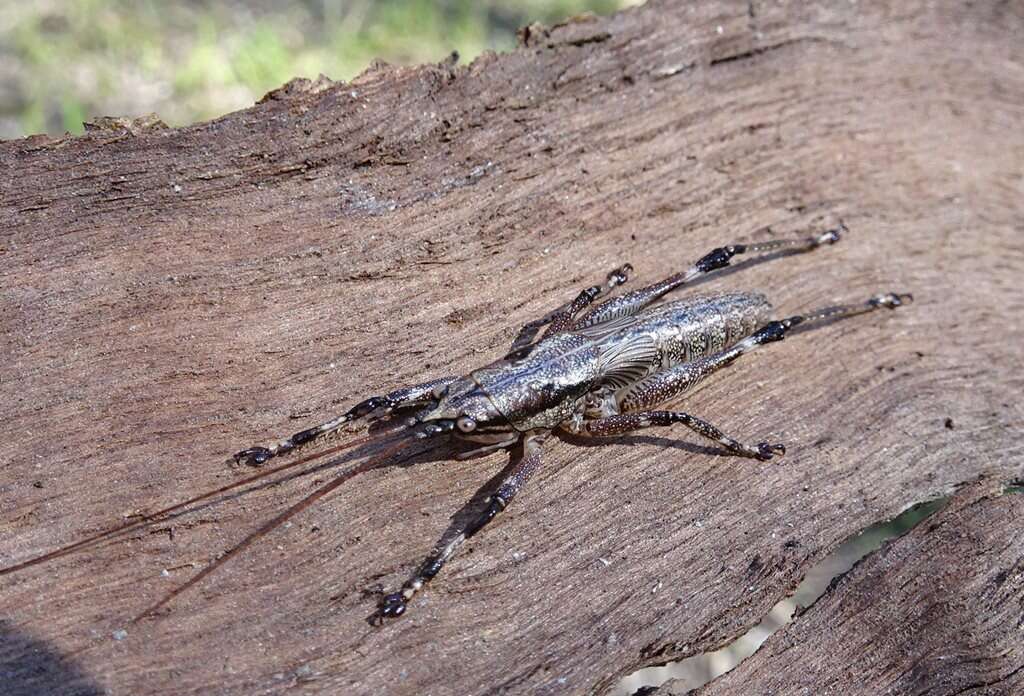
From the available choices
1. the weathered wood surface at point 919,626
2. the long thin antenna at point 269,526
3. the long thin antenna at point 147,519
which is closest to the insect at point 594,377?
the long thin antenna at point 147,519

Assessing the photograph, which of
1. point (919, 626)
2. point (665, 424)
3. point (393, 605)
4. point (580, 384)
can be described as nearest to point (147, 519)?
point (393, 605)

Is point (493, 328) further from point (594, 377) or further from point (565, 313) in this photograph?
point (594, 377)

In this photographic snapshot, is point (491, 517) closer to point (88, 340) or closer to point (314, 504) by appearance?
point (314, 504)

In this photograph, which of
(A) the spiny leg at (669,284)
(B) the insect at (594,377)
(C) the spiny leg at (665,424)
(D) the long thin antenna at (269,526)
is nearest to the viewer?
(D) the long thin antenna at (269,526)

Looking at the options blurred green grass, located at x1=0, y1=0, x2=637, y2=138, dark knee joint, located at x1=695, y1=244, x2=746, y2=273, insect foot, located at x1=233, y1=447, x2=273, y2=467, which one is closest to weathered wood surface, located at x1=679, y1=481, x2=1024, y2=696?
dark knee joint, located at x1=695, y1=244, x2=746, y2=273

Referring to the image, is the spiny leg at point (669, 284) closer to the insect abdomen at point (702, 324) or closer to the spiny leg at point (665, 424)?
the insect abdomen at point (702, 324)

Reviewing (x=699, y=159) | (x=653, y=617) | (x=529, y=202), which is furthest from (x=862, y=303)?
(x=653, y=617)

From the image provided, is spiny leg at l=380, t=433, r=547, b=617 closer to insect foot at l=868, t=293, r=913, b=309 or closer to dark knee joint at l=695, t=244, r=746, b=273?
dark knee joint at l=695, t=244, r=746, b=273
